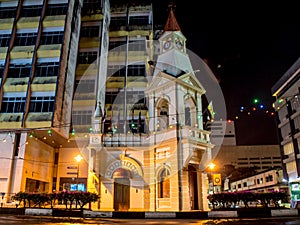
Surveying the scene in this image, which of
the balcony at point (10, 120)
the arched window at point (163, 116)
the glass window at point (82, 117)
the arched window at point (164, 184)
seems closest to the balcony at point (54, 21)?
the glass window at point (82, 117)

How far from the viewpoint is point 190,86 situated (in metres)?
22.2

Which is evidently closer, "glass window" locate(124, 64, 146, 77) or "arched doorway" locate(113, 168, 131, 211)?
"arched doorway" locate(113, 168, 131, 211)

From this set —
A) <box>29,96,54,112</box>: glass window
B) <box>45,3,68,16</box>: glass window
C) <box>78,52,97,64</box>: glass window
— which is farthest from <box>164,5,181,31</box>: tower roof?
<box>45,3,68,16</box>: glass window

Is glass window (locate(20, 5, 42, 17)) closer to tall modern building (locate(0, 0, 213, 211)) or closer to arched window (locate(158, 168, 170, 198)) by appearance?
tall modern building (locate(0, 0, 213, 211))

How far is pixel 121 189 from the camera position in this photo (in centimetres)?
Answer: 2086

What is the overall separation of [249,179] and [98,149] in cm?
5116

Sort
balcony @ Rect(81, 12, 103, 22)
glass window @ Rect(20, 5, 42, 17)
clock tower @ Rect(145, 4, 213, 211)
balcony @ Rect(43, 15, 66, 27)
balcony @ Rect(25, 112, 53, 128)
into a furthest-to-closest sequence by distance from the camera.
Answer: balcony @ Rect(81, 12, 103, 22) < glass window @ Rect(20, 5, 42, 17) < balcony @ Rect(43, 15, 66, 27) < balcony @ Rect(25, 112, 53, 128) < clock tower @ Rect(145, 4, 213, 211)

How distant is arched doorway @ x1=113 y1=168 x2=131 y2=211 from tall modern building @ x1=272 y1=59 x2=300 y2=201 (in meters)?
30.9

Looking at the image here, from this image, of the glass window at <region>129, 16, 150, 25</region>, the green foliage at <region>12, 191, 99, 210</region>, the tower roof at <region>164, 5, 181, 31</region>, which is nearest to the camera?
the green foliage at <region>12, 191, 99, 210</region>

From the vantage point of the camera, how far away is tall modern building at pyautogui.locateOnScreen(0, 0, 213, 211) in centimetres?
2055

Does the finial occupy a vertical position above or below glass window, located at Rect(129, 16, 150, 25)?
below

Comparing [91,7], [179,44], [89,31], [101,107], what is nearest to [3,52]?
[89,31]

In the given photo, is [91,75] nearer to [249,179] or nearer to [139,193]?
[139,193]

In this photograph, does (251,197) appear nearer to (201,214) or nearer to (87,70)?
(201,214)
